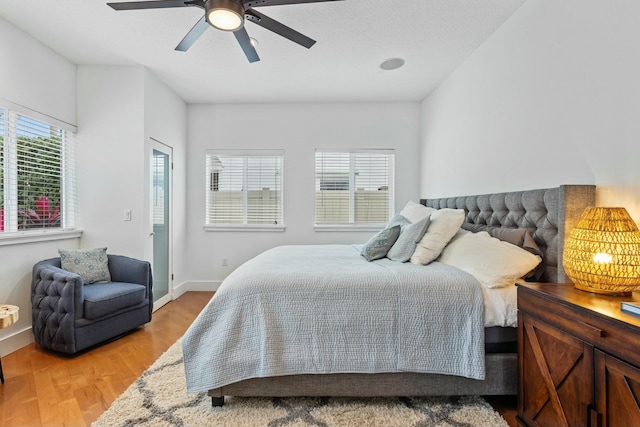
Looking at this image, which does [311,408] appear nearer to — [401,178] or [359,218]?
[359,218]

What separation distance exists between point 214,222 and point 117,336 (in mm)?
1946

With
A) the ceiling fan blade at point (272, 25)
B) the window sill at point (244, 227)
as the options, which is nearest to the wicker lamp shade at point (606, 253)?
the ceiling fan blade at point (272, 25)

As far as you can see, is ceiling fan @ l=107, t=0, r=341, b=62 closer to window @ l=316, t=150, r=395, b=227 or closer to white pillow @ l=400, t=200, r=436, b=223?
white pillow @ l=400, t=200, r=436, b=223

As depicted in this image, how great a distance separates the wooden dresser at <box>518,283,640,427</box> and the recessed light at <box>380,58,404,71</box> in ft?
8.02

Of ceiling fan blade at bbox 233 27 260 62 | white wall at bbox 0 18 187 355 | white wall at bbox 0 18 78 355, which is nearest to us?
ceiling fan blade at bbox 233 27 260 62

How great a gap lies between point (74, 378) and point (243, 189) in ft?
9.13

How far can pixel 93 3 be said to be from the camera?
2.23 metres

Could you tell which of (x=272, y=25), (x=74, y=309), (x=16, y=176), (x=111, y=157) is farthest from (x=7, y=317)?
(x=272, y=25)

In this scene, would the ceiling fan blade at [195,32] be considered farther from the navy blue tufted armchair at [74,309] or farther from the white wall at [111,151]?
the navy blue tufted armchair at [74,309]

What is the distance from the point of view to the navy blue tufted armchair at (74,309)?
2.35 meters

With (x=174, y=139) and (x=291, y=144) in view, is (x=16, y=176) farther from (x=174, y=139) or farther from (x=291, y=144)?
(x=291, y=144)

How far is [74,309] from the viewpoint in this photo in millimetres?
2342

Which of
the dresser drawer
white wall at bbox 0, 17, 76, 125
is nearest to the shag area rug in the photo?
the dresser drawer

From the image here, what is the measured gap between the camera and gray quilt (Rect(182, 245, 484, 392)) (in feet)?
5.45
